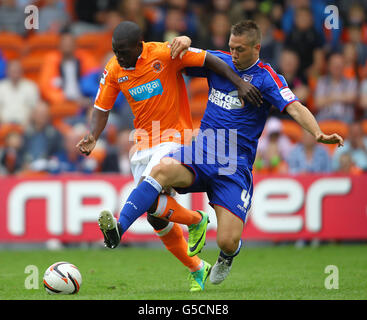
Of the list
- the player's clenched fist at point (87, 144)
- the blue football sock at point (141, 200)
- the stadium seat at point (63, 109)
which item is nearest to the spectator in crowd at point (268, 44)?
the stadium seat at point (63, 109)

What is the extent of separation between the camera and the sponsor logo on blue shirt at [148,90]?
23.8 ft

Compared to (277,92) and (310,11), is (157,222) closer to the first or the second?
(277,92)

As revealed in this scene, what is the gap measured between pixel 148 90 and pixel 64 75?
297 inches

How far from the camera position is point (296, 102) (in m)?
6.91

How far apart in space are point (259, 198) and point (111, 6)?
5966 millimetres

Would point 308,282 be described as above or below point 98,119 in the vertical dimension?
below

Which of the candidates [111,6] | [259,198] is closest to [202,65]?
[259,198]

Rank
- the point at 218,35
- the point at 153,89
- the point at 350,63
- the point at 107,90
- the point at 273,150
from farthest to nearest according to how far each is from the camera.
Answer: the point at 218,35 < the point at 350,63 < the point at 273,150 < the point at 107,90 < the point at 153,89

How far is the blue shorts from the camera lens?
705 centimetres

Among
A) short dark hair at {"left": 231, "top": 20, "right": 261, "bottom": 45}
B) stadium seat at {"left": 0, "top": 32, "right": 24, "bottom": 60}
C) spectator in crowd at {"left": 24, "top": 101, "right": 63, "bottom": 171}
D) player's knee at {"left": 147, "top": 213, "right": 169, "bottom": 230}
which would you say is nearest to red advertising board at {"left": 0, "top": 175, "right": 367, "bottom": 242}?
spectator in crowd at {"left": 24, "top": 101, "right": 63, "bottom": 171}

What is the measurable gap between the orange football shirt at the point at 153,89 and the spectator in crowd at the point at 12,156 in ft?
20.2

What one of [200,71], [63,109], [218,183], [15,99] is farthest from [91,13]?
[218,183]

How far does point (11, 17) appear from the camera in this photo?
1600 centimetres

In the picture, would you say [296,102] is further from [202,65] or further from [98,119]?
[98,119]
